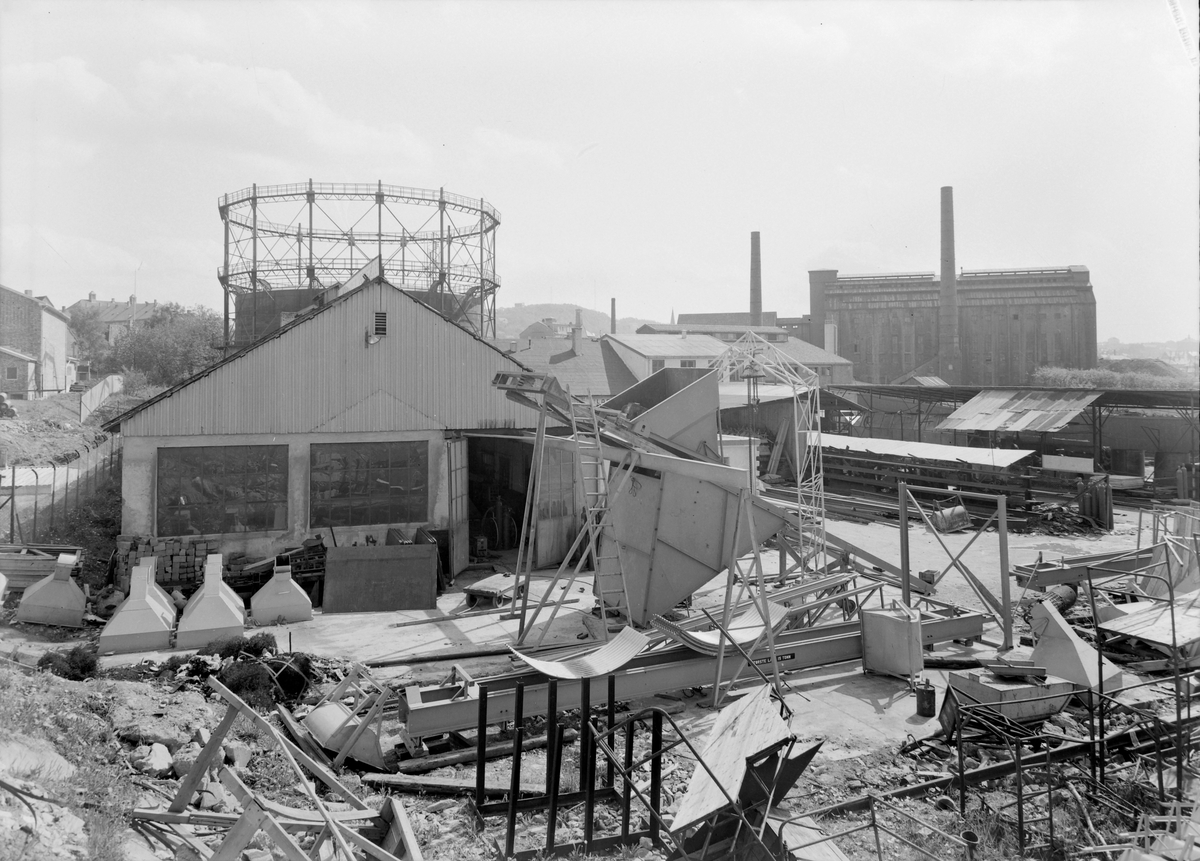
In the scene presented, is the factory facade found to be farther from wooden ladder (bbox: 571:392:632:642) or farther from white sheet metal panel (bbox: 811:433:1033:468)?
wooden ladder (bbox: 571:392:632:642)

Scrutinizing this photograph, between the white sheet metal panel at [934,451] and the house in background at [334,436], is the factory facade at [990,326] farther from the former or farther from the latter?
the house in background at [334,436]

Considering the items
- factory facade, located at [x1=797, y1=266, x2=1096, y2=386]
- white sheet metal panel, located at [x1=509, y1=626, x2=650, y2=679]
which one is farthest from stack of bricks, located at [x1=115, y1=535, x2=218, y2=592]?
factory facade, located at [x1=797, y1=266, x2=1096, y2=386]

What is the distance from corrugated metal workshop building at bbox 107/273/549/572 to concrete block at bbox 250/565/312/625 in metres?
3.13

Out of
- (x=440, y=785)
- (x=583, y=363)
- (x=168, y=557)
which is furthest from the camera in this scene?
(x=583, y=363)

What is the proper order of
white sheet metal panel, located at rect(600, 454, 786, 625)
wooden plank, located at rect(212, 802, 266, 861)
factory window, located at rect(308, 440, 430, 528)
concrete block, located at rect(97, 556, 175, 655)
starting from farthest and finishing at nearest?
factory window, located at rect(308, 440, 430, 528)
white sheet metal panel, located at rect(600, 454, 786, 625)
concrete block, located at rect(97, 556, 175, 655)
wooden plank, located at rect(212, 802, 266, 861)

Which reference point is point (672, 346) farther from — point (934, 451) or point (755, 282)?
point (934, 451)

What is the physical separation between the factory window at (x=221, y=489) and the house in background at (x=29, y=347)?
34.3m

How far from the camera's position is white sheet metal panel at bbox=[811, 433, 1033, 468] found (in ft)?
88.8

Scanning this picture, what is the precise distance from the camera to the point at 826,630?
1241cm

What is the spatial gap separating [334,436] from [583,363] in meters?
33.8

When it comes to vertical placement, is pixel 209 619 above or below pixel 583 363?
below

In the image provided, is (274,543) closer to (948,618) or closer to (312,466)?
(312,466)

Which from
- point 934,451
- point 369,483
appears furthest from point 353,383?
point 934,451

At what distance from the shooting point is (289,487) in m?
17.6
